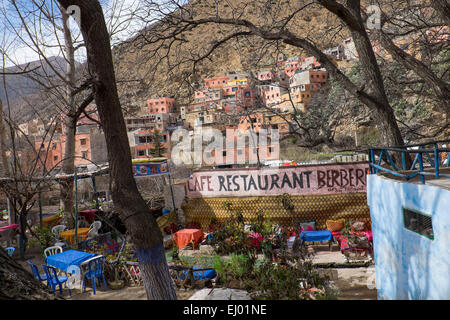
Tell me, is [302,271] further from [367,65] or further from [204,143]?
[204,143]

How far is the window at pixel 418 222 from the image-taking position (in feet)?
14.7

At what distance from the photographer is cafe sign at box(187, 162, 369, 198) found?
36.4ft

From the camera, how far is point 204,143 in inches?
2111

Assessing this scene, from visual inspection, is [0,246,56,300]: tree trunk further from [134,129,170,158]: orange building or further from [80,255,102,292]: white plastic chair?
[134,129,170,158]: orange building

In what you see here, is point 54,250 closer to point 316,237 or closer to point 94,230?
point 94,230

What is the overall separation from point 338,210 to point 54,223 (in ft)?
37.5

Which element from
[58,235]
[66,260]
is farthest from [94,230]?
[66,260]

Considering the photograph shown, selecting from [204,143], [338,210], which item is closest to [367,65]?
[338,210]

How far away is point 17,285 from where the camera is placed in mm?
2291

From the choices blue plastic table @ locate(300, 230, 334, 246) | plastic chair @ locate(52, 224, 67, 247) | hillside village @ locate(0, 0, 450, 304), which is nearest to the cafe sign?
hillside village @ locate(0, 0, 450, 304)

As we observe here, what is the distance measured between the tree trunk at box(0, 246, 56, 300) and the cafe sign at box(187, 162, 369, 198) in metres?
9.65
